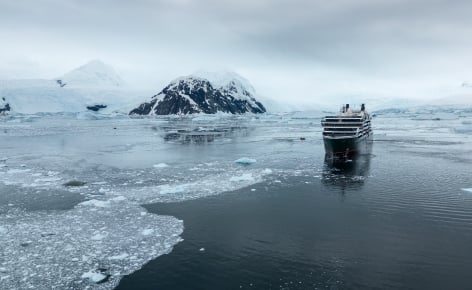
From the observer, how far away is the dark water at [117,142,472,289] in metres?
11.8

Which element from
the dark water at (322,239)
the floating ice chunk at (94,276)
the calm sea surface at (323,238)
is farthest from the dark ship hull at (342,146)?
the floating ice chunk at (94,276)

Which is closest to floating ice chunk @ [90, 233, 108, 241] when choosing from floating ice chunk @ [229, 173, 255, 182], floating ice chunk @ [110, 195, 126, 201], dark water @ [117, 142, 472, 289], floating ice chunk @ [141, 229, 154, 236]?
floating ice chunk @ [141, 229, 154, 236]

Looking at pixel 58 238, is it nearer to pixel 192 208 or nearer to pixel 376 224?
pixel 192 208

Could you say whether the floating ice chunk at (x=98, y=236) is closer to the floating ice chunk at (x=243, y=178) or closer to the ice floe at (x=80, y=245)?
the ice floe at (x=80, y=245)

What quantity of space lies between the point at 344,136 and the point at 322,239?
3041 cm

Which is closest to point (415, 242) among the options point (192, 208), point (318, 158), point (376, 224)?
point (376, 224)

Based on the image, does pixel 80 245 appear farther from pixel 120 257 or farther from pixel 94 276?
pixel 94 276

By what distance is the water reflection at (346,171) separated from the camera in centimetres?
2660

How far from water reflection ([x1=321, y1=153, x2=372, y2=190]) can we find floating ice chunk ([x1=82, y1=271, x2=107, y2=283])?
17.7m

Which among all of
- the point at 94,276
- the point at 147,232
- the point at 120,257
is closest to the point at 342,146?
the point at 147,232

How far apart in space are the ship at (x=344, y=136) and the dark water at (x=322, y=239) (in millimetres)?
16454

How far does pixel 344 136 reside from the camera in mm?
43500

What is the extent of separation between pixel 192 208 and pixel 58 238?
6859 mm

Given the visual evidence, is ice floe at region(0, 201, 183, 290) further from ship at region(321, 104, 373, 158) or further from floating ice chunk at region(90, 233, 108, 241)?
ship at region(321, 104, 373, 158)
